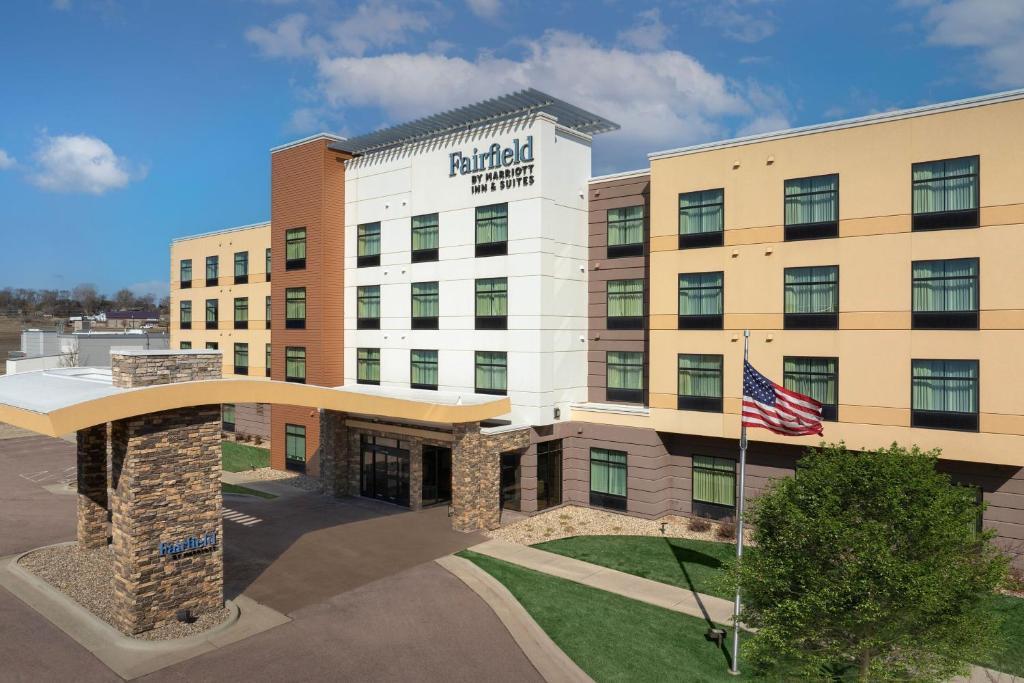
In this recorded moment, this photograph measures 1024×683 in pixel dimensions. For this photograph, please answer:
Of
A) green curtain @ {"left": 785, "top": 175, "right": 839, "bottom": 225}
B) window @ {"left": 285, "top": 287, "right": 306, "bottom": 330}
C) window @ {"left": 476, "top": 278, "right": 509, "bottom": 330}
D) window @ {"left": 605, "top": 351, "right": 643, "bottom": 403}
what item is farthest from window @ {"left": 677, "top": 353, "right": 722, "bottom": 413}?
window @ {"left": 285, "top": 287, "right": 306, "bottom": 330}

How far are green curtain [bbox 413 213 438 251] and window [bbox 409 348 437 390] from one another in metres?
5.01

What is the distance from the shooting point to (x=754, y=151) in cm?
2577

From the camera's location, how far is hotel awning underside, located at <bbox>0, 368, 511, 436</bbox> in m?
15.7

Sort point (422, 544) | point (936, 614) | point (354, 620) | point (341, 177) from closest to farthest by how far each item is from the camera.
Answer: point (936, 614) → point (354, 620) → point (422, 544) → point (341, 177)

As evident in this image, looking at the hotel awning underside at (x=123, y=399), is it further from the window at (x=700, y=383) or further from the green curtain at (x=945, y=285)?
the green curtain at (x=945, y=285)

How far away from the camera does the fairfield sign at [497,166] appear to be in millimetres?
28688

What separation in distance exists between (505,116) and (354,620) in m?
20.7

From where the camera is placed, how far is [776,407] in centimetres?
1709

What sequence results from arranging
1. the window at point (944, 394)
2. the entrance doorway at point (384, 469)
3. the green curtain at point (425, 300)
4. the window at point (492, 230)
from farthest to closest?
the green curtain at point (425, 300) < the entrance doorway at point (384, 469) < the window at point (492, 230) < the window at point (944, 394)

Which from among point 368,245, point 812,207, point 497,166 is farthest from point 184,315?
point 812,207

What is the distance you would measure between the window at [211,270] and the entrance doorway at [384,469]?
24270mm

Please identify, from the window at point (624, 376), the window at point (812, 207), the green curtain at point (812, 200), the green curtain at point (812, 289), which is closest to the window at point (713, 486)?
the window at point (624, 376)

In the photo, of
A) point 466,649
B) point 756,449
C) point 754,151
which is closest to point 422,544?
point 466,649

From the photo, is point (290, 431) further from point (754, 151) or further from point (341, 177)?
point (754, 151)
